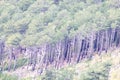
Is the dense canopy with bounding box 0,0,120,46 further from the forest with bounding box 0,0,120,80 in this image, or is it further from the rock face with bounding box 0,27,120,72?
the rock face with bounding box 0,27,120,72

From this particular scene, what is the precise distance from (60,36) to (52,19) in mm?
9451

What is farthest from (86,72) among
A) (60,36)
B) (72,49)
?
(72,49)

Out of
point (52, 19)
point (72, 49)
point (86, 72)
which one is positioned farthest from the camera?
point (52, 19)

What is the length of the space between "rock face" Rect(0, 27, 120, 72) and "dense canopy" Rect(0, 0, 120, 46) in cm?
145

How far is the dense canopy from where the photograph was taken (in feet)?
219

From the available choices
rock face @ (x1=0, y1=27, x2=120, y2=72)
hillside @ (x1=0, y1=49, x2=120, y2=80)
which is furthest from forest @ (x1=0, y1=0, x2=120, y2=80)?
hillside @ (x1=0, y1=49, x2=120, y2=80)

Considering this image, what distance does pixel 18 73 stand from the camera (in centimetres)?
6769

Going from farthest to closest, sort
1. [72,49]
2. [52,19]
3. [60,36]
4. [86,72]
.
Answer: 1. [52,19]
2. [72,49]
3. [60,36]
4. [86,72]

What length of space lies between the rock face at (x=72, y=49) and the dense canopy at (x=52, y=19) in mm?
1453

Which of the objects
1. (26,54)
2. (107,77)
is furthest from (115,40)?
(107,77)

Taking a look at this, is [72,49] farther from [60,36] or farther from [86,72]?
[86,72]

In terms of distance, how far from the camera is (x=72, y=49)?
6894 centimetres

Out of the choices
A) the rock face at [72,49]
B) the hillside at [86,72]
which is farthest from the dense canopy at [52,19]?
the hillside at [86,72]

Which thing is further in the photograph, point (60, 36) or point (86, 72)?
point (60, 36)
